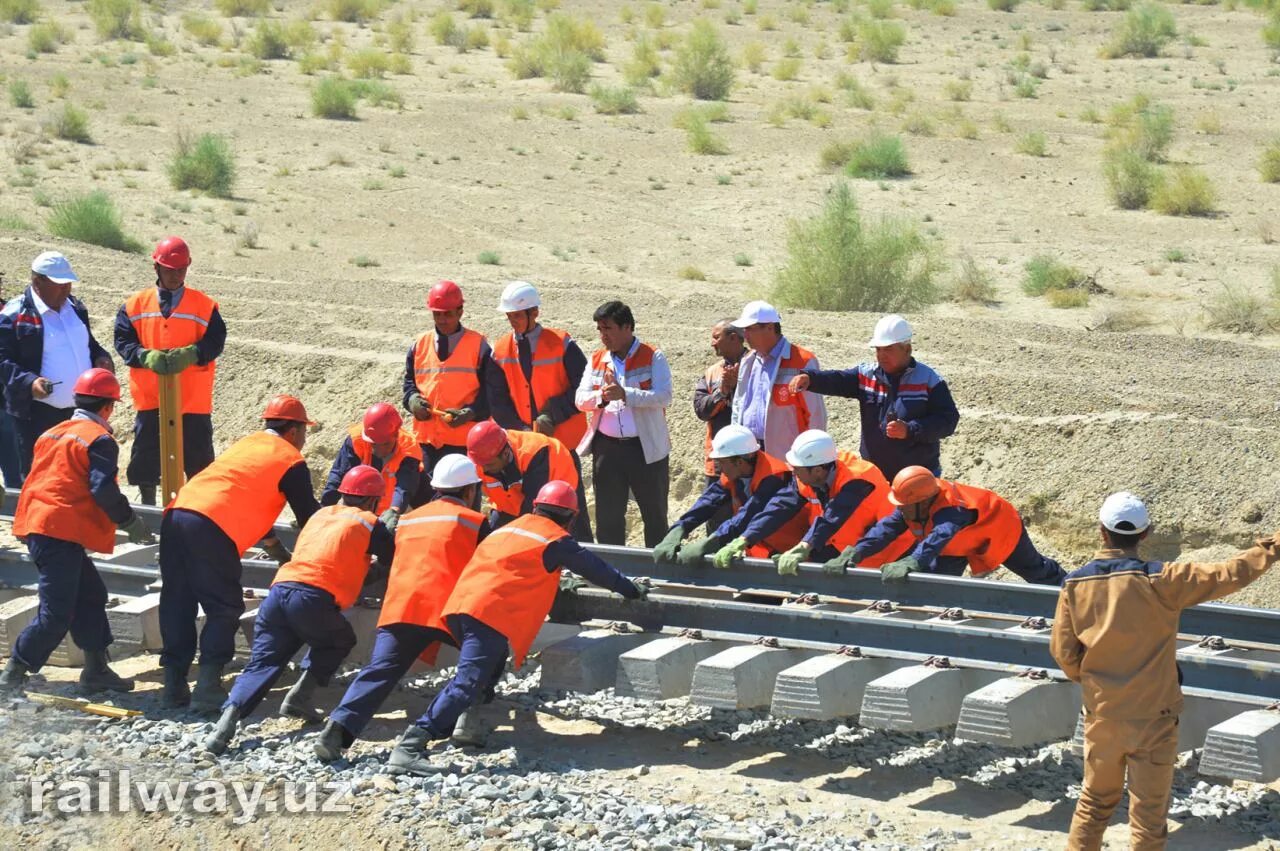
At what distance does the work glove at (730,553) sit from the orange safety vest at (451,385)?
2.12 metres

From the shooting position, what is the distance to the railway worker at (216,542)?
943cm

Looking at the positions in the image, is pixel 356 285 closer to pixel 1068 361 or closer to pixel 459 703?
pixel 1068 361

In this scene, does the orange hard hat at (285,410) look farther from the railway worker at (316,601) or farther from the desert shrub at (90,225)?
the desert shrub at (90,225)

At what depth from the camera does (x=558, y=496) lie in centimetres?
893

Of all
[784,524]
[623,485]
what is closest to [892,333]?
[784,524]

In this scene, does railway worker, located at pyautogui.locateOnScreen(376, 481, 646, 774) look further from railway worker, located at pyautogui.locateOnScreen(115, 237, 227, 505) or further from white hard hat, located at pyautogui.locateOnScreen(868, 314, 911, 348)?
railway worker, located at pyautogui.locateOnScreen(115, 237, 227, 505)

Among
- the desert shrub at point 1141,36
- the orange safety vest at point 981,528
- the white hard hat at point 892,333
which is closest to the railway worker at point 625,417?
the white hard hat at point 892,333

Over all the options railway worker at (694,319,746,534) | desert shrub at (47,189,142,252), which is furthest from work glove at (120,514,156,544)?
desert shrub at (47,189,142,252)

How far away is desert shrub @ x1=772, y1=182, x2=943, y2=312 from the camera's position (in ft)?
69.8

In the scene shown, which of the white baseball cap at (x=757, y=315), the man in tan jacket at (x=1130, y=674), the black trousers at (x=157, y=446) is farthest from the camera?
the black trousers at (x=157, y=446)

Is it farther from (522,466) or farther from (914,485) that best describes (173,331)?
(914,485)

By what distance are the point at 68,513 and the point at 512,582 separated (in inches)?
105

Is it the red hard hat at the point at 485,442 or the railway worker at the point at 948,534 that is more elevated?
the red hard hat at the point at 485,442

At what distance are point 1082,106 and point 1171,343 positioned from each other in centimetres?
2016
